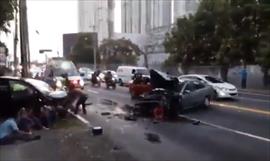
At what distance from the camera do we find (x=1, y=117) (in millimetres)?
16594

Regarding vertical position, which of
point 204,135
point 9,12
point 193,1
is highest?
point 193,1

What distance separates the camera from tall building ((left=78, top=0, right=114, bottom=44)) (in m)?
96.2

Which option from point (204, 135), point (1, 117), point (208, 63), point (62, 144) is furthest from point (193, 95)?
point (208, 63)

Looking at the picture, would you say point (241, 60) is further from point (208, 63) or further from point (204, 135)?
point (204, 135)

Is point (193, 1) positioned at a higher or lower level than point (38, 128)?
higher

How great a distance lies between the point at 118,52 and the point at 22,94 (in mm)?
80982

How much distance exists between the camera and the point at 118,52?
97.8 m

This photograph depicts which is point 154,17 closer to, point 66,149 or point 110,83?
point 110,83

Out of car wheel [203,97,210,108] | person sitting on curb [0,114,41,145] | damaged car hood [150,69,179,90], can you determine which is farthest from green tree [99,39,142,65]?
person sitting on curb [0,114,41,145]

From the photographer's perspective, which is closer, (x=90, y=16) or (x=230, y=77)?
(x=230, y=77)

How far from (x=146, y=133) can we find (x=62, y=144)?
3.29 metres

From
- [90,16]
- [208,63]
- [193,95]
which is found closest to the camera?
[193,95]

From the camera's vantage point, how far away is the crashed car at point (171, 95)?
2112cm

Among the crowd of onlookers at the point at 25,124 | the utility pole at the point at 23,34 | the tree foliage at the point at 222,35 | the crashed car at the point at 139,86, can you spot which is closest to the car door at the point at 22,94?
the crowd of onlookers at the point at 25,124
